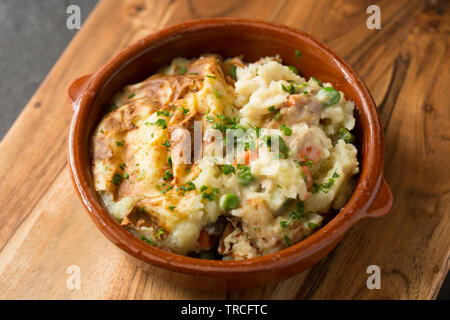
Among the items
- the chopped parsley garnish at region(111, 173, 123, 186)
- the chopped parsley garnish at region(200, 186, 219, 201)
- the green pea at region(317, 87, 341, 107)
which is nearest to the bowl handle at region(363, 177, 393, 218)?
the green pea at region(317, 87, 341, 107)

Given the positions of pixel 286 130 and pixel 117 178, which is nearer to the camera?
pixel 286 130

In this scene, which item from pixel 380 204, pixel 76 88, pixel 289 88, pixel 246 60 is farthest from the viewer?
pixel 246 60

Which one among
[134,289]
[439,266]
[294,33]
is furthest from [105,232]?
[439,266]

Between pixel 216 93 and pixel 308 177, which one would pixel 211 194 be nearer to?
pixel 308 177

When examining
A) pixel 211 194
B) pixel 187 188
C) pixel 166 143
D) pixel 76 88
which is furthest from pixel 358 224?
pixel 76 88

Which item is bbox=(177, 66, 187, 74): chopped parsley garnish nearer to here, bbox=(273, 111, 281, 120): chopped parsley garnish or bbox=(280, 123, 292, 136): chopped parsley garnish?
bbox=(273, 111, 281, 120): chopped parsley garnish

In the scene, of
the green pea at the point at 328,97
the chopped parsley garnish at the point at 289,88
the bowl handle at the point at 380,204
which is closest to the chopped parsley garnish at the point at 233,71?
the chopped parsley garnish at the point at 289,88

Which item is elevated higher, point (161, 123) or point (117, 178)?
→ point (161, 123)

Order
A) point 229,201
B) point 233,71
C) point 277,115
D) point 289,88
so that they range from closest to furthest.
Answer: point 229,201
point 277,115
point 289,88
point 233,71
